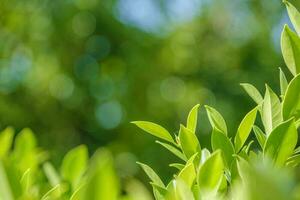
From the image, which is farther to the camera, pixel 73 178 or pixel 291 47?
pixel 73 178

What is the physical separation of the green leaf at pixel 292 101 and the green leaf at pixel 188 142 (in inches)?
3.4

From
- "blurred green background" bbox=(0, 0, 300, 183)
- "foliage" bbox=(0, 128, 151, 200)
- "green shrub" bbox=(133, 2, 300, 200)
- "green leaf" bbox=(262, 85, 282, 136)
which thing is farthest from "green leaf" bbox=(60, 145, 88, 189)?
"blurred green background" bbox=(0, 0, 300, 183)

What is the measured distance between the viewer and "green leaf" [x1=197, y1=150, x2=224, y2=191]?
42 cm

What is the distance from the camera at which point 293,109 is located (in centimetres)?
50

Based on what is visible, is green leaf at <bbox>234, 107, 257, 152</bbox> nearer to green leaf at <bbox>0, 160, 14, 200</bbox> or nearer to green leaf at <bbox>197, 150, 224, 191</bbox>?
green leaf at <bbox>197, 150, 224, 191</bbox>

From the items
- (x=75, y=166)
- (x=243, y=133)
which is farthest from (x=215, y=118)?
(x=75, y=166)

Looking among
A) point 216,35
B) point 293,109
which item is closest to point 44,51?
point 216,35

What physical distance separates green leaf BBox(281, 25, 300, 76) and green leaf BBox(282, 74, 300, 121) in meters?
0.05

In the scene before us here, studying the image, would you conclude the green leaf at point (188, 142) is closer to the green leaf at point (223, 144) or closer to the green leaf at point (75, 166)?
the green leaf at point (223, 144)

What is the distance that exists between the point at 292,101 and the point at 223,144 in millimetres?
75

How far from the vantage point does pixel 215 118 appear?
548 mm

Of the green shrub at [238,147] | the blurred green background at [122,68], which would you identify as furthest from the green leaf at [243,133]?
the blurred green background at [122,68]

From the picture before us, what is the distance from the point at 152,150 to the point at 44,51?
1.21m

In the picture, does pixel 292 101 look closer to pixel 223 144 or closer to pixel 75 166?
pixel 223 144
